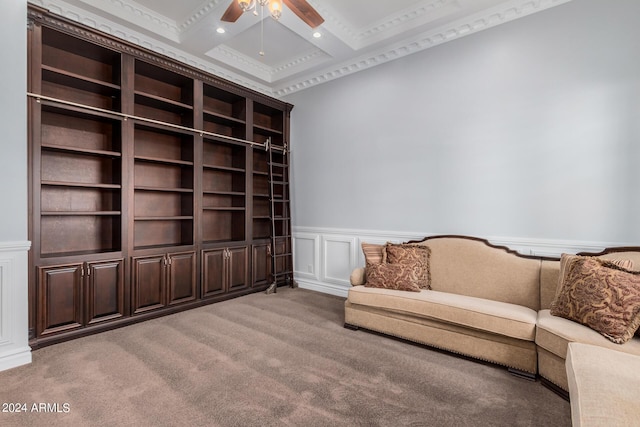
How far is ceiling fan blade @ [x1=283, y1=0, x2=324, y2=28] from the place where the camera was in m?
2.32

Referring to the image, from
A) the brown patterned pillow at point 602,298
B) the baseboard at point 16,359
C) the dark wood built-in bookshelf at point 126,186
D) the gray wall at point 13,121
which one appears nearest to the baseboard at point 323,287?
the dark wood built-in bookshelf at point 126,186

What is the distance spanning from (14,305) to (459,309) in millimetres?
3484

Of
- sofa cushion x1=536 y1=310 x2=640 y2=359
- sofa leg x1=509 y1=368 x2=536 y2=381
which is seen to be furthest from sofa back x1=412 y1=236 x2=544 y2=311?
sofa leg x1=509 y1=368 x2=536 y2=381

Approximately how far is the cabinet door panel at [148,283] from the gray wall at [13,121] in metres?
1.08

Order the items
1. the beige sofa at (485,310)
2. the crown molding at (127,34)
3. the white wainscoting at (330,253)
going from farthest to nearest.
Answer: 1. the white wainscoting at (330,253)
2. the crown molding at (127,34)
3. the beige sofa at (485,310)

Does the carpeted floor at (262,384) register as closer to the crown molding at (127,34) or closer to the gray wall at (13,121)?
the gray wall at (13,121)

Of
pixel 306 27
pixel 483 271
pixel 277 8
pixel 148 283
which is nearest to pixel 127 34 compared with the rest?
pixel 306 27

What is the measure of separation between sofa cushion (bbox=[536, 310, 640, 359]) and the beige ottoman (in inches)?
6.6

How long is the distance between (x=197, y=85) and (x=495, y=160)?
11.5 feet

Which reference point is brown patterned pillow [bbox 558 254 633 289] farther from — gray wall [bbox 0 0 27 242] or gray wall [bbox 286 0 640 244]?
gray wall [bbox 0 0 27 242]

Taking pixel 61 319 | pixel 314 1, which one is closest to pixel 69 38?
pixel 314 1

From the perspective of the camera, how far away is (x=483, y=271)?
300 cm

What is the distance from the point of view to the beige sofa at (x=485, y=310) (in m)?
2.13

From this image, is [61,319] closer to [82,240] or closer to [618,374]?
[82,240]
